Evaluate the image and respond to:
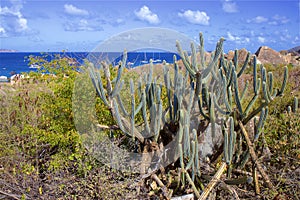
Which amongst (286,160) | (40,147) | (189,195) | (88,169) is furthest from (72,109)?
(286,160)

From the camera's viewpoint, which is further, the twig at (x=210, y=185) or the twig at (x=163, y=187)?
the twig at (x=163, y=187)

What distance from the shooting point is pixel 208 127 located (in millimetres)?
3666

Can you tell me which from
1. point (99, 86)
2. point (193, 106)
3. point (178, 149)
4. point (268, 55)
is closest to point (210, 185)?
point (178, 149)

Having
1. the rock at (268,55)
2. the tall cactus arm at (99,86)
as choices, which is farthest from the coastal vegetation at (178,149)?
the rock at (268,55)

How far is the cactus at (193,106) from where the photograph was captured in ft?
9.94

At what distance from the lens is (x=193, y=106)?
3.45 meters

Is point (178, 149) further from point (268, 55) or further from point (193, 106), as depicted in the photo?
point (268, 55)

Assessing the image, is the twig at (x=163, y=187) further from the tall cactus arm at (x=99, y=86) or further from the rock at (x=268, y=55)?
the rock at (x=268, y=55)

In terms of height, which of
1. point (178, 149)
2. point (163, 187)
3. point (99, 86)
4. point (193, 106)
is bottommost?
point (163, 187)

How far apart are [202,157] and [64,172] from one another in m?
1.47

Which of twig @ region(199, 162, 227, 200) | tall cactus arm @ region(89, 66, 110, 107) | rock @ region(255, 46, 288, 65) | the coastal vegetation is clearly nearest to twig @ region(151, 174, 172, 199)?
the coastal vegetation

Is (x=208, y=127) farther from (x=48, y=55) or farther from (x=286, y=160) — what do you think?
(x=48, y=55)

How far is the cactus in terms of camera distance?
119 inches

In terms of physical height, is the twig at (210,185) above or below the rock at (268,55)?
below
